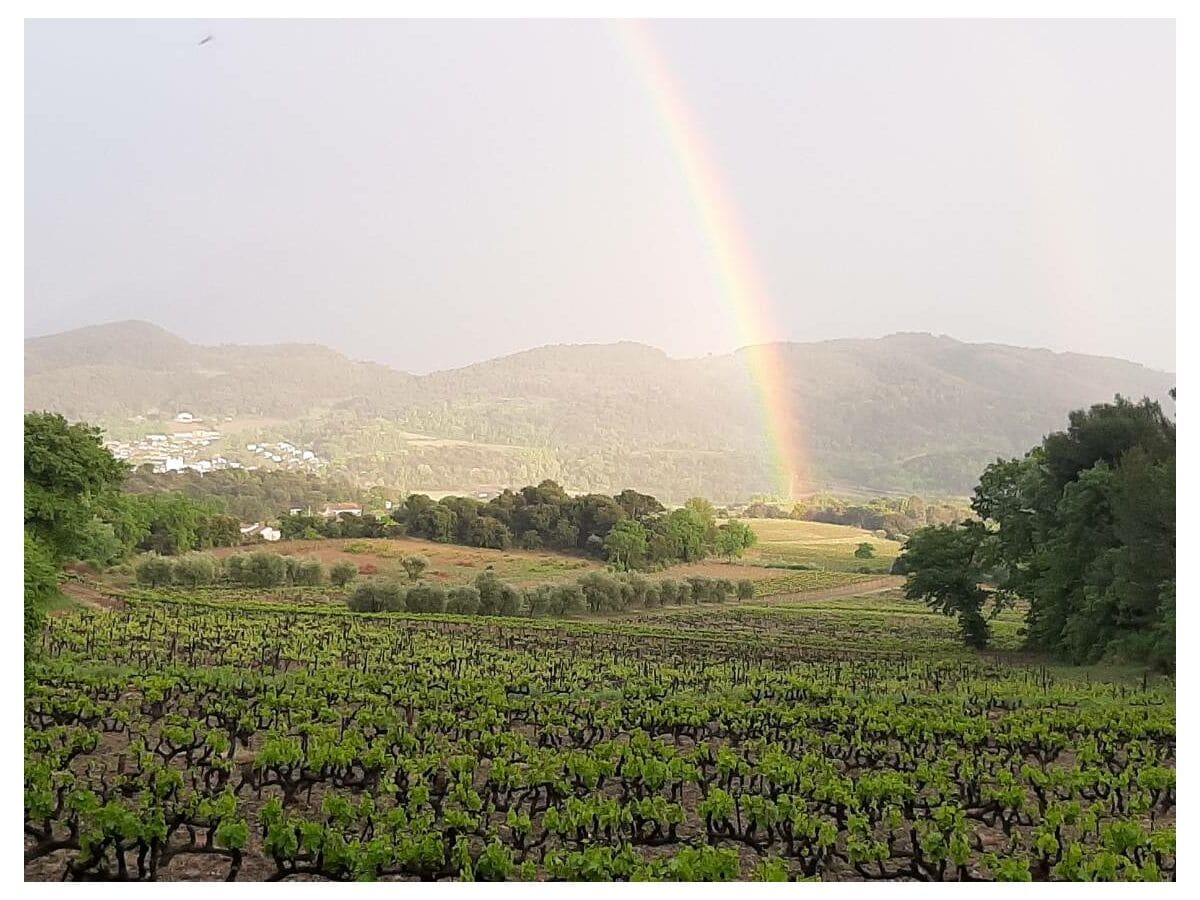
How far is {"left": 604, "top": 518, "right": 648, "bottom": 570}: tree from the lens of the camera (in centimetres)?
2536

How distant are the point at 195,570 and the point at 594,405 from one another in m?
23.6

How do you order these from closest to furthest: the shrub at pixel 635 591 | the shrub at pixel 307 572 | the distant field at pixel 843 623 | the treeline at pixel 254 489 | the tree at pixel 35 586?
the tree at pixel 35 586, the distant field at pixel 843 623, the shrub at pixel 635 591, the shrub at pixel 307 572, the treeline at pixel 254 489

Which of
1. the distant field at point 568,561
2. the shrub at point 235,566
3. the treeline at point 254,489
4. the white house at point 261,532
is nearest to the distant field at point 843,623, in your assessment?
the distant field at point 568,561

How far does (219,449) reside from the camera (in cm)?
3434

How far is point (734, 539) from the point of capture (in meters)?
28.1

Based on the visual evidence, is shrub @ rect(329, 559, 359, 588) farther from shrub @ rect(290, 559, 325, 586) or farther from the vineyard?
the vineyard

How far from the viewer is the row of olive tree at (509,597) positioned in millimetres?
20969

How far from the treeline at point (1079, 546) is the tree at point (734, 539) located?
8.92m

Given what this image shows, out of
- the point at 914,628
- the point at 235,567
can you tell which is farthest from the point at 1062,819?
the point at 235,567

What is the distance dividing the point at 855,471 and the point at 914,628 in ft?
68.8

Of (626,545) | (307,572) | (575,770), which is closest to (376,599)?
(307,572)

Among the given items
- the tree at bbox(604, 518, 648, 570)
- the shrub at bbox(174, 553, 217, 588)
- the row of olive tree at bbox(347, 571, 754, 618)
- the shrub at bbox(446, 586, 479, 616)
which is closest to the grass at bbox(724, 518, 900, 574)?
the tree at bbox(604, 518, 648, 570)

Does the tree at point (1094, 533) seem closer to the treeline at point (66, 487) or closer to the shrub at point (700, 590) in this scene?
the shrub at point (700, 590)

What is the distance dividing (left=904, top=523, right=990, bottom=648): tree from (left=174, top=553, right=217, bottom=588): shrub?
15.4m
